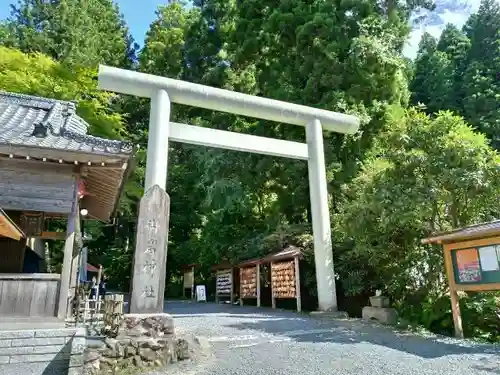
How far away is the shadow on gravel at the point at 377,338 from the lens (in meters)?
6.18

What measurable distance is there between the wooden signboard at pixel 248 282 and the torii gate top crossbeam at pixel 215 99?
6428 millimetres

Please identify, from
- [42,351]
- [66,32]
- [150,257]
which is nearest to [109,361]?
[42,351]

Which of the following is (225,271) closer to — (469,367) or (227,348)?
(227,348)

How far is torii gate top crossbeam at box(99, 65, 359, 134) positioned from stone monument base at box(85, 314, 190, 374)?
5.43 metres

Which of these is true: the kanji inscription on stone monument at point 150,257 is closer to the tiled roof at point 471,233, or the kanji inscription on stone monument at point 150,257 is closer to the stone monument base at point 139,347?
the stone monument base at point 139,347

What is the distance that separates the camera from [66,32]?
69.9ft

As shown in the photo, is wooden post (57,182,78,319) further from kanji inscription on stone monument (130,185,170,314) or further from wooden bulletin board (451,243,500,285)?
wooden bulletin board (451,243,500,285)

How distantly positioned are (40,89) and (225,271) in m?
10.4

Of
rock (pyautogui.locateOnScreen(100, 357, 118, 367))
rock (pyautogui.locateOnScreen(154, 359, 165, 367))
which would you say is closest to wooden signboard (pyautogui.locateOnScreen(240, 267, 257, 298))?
rock (pyautogui.locateOnScreen(154, 359, 165, 367))

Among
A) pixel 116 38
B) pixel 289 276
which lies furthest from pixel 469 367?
pixel 116 38

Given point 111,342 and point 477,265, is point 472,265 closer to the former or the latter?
point 477,265

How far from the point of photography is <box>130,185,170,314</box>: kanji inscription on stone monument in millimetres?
6312

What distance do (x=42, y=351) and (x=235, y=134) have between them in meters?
6.36

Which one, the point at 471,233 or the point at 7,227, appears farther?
the point at 471,233
